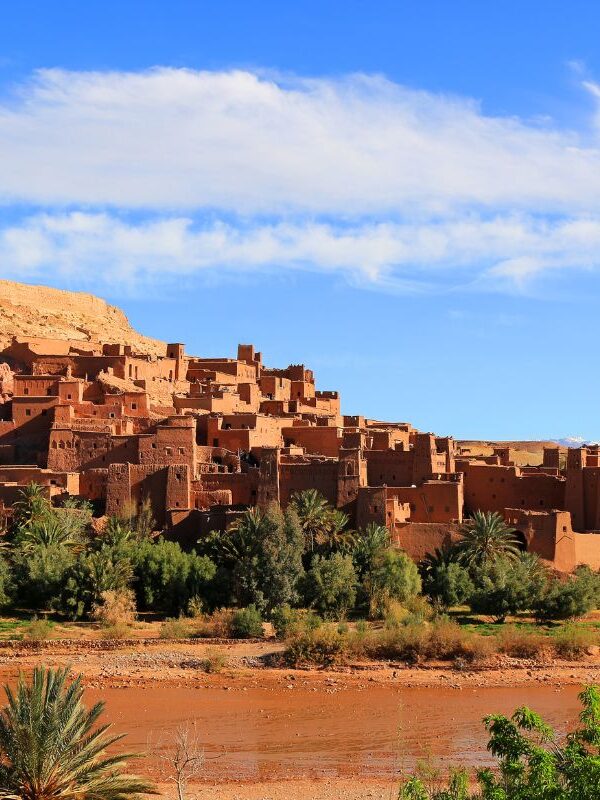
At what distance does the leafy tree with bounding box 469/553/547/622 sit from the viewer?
113 feet

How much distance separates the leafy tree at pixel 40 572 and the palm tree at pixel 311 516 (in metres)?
6.32

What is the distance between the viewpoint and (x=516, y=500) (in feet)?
127

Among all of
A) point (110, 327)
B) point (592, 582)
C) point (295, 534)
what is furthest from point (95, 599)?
point (110, 327)

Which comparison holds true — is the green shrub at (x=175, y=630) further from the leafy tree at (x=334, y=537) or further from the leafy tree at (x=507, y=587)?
the leafy tree at (x=507, y=587)

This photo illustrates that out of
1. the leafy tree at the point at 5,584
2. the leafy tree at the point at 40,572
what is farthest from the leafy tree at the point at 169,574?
the leafy tree at the point at 5,584

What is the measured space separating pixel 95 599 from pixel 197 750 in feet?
35.1

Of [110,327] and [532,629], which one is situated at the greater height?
[110,327]

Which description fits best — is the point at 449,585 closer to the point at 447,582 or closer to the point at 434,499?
the point at 447,582

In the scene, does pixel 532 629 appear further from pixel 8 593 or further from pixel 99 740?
pixel 99 740

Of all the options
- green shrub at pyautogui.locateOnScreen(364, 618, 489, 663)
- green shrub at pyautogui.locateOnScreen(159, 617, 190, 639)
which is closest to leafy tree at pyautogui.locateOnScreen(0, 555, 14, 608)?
green shrub at pyautogui.locateOnScreen(159, 617, 190, 639)

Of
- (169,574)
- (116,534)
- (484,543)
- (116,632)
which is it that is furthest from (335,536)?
(116,632)

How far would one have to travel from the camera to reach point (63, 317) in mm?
64938

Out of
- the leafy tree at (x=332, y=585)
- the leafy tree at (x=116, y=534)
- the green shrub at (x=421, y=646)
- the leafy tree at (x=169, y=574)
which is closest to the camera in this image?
the green shrub at (x=421, y=646)

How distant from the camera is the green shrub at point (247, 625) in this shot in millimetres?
33369
